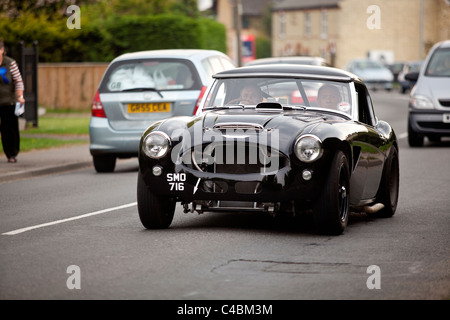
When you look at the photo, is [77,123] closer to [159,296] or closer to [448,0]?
[159,296]

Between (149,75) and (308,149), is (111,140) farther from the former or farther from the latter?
(308,149)

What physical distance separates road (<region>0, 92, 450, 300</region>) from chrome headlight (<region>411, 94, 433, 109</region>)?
7.76 m

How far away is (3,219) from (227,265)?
372cm

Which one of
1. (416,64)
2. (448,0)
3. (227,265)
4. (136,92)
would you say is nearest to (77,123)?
(136,92)

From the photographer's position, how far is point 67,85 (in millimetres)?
34156

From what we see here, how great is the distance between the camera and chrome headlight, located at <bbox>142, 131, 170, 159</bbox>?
355 inches

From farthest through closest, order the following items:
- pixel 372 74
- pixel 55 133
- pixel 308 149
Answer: pixel 372 74
pixel 55 133
pixel 308 149

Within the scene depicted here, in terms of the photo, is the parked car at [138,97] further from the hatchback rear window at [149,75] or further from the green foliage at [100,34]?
the green foliage at [100,34]

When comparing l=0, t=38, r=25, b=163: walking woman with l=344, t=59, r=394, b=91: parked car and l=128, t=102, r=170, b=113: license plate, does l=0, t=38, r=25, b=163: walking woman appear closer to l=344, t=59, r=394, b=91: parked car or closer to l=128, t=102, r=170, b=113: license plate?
l=128, t=102, r=170, b=113: license plate

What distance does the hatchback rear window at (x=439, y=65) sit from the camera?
66.7ft

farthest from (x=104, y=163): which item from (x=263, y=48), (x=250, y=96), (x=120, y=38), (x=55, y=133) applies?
(x=263, y=48)

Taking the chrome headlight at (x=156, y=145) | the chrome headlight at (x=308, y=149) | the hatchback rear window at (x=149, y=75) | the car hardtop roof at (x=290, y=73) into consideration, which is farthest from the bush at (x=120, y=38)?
the chrome headlight at (x=308, y=149)

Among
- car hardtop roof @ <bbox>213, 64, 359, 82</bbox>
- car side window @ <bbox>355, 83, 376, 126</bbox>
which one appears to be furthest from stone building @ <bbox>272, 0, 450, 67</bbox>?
car hardtop roof @ <bbox>213, 64, 359, 82</bbox>

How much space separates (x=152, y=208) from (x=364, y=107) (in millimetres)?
2525
